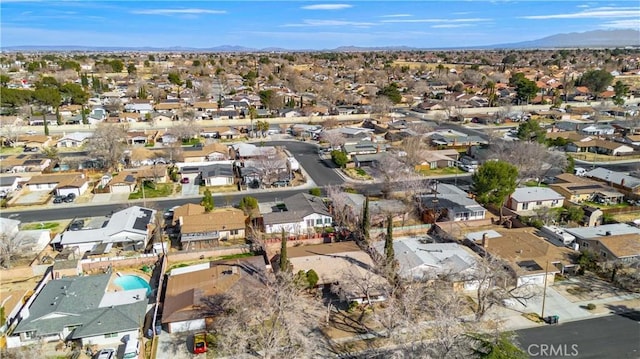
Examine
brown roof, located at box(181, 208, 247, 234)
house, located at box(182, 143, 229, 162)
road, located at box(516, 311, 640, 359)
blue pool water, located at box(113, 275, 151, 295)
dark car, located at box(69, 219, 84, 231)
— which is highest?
house, located at box(182, 143, 229, 162)

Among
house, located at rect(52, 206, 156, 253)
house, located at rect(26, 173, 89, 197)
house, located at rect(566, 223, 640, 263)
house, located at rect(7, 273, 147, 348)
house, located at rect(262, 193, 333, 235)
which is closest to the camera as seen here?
house, located at rect(7, 273, 147, 348)

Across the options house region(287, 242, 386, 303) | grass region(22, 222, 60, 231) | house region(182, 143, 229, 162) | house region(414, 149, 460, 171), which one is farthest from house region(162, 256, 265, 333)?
house region(414, 149, 460, 171)

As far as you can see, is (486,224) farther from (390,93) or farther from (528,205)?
Result: (390,93)

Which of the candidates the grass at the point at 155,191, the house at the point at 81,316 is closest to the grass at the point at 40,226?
the grass at the point at 155,191

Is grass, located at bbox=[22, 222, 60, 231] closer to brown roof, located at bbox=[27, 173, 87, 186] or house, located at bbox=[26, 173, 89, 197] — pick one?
house, located at bbox=[26, 173, 89, 197]

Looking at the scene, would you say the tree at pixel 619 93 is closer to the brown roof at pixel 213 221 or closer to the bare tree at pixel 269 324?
the brown roof at pixel 213 221

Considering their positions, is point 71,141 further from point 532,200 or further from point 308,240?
point 532,200
